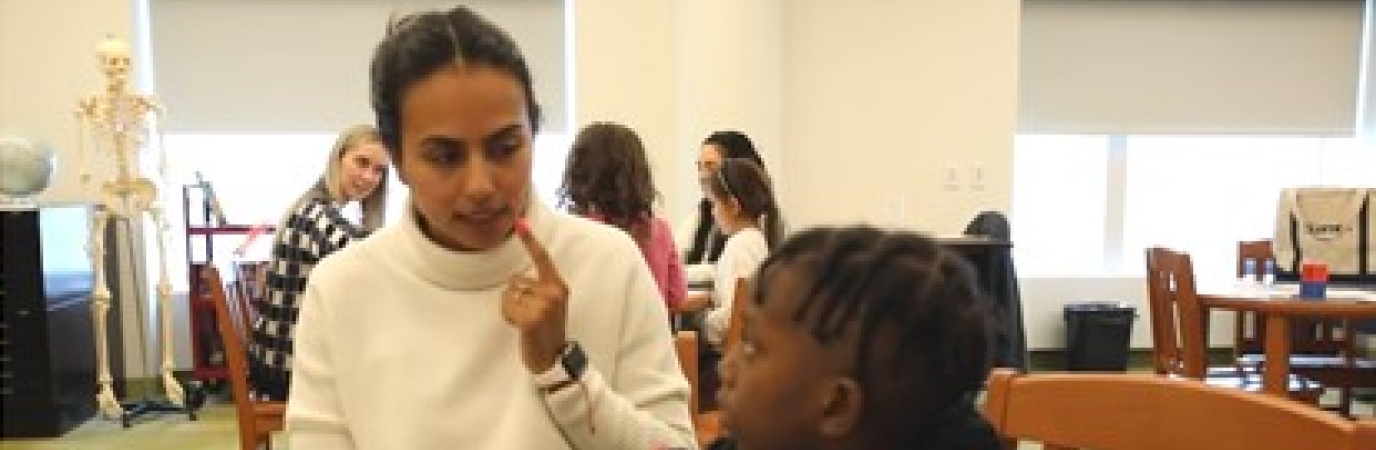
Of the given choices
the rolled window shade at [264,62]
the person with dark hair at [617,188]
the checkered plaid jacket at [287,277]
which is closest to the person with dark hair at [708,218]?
the person with dark hair at [617,188]

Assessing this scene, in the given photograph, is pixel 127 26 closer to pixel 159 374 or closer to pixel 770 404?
pixel 159 374

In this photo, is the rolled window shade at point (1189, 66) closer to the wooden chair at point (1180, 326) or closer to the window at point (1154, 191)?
the window at point (1154, 191)

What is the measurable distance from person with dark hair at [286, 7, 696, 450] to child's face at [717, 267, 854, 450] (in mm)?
223

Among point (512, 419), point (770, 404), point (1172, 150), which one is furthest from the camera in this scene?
Result: point (1172, 150)

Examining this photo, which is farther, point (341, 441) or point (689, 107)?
point (689, 107)

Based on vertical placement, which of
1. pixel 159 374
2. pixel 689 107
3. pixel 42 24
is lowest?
pixel 159 374

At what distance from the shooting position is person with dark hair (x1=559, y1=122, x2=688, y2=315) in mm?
2779

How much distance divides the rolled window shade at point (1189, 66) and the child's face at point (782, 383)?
458 cm

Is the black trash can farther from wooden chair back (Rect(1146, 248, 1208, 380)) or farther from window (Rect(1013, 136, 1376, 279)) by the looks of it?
wooden chair back (Rect(1146, 248, 1208, 380))

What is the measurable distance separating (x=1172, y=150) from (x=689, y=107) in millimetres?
2637

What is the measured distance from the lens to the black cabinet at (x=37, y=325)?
3.72 m

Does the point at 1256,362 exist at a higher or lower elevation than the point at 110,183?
lower

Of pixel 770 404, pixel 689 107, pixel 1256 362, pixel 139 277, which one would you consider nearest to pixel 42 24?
pixel 139 277

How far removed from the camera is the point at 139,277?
439 cm
